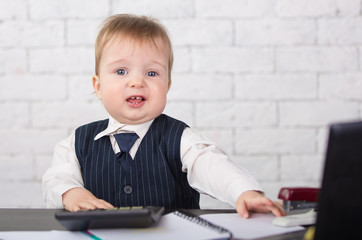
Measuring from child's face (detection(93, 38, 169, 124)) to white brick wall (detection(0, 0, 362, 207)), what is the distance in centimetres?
57

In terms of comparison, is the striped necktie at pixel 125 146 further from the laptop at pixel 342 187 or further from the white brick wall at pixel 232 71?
the laptop at pixel 342 187

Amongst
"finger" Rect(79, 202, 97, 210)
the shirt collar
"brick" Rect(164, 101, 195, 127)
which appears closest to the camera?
"finger" Rect(79, 202, 97, 210)

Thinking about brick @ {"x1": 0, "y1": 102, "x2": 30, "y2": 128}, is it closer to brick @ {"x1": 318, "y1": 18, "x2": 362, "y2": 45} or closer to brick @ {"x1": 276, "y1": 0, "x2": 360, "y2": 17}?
brick @ {"x1": 276, "y1": 0, "x2": 360, "y2": 17}

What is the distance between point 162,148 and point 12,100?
34.0 inches

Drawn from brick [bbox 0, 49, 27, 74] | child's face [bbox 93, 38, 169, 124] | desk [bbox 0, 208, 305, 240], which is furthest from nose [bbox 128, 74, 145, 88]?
brick [bbox 0, 49, 27, 74]

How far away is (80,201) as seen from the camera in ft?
3.02

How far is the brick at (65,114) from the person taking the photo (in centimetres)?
171

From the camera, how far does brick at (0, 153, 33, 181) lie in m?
1.75

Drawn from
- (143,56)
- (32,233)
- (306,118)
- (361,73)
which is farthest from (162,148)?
(361,73)

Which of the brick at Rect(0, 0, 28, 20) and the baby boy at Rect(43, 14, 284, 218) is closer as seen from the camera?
the baby boy at Rect(43, 14, 284, 218)

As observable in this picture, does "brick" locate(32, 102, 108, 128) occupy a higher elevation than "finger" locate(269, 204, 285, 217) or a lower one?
higher

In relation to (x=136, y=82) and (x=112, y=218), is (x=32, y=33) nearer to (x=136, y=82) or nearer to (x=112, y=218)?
(x=136, y=82)

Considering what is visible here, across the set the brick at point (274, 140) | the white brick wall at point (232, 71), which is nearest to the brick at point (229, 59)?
the white brick wall at point (232, 71)

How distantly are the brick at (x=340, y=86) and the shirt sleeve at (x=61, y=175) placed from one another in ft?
3.14
